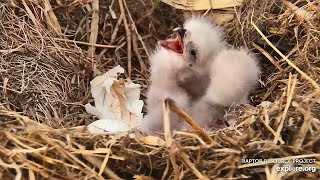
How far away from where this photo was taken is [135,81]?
2.41 metres

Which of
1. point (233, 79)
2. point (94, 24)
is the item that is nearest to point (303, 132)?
point (233, 79)

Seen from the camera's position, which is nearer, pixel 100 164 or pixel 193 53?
pixel 100 164

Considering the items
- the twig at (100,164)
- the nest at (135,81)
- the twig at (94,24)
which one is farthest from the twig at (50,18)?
the twig at (100,164)

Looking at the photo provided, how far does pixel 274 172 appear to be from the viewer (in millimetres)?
1479

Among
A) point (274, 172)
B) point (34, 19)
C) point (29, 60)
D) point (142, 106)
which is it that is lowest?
point (274, 172)

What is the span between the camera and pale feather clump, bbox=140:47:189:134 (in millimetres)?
2039

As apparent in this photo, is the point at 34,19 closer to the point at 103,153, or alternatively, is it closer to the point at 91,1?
the point at 91,1

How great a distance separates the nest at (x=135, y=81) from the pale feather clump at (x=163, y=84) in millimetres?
211

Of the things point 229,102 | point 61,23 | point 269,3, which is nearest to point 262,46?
point 269,3

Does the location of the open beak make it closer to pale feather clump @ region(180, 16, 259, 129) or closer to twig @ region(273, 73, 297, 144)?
pale feather clump @ region(180, 16, 259, 129)

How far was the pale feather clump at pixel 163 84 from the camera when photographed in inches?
80.3

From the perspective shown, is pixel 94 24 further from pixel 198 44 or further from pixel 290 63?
pixel 290 63

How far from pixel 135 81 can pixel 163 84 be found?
1.02ft

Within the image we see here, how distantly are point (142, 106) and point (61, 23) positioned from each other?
1.84 ft
